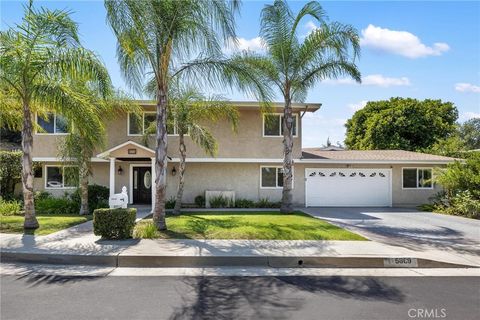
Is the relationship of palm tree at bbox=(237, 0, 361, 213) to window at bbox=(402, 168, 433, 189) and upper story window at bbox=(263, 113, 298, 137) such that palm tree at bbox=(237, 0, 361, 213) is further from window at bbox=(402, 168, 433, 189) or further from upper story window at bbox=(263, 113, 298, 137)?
window at bbox=(402, 168, 433, 189)

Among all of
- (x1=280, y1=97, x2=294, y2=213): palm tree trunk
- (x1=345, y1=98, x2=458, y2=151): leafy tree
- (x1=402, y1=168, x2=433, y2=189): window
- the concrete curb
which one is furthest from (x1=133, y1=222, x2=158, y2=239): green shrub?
(x1=345, y1=98, x2=458, y2=151): leafy tree

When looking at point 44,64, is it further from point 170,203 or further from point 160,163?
point 170,203

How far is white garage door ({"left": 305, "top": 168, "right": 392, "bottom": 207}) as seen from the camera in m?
19.5

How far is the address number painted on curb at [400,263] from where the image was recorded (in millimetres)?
7543

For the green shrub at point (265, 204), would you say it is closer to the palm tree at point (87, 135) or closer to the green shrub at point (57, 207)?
the palm tree at point (87, 135)

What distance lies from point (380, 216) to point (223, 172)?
26.2 feet

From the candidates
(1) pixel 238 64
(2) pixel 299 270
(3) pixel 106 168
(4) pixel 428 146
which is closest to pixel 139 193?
(3) pixel 106 168

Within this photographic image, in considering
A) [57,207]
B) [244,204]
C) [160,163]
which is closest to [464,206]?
[244,204]

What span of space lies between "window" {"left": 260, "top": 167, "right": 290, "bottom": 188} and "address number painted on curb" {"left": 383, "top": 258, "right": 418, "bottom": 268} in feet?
38.4

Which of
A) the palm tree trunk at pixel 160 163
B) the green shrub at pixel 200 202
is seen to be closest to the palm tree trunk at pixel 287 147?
the green shrub at pixel 200 202

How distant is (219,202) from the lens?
18.2m

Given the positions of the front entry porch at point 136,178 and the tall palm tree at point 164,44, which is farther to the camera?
the front entry porch at point 136,178

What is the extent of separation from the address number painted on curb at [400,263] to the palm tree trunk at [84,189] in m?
11.7

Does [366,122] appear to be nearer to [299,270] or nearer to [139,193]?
[139,193]
